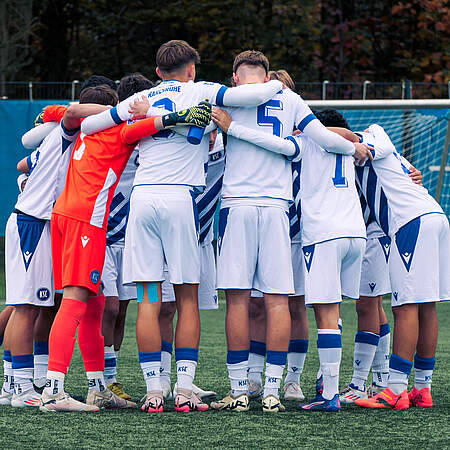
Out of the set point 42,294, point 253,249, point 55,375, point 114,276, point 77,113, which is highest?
point 77,113

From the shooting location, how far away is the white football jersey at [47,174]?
5.55 metres

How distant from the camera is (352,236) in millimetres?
5453

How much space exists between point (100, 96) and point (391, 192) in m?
1.85

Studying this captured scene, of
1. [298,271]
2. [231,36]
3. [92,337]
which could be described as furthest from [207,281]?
[231,36]

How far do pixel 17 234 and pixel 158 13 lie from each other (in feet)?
58.9

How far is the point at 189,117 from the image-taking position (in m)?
5.21

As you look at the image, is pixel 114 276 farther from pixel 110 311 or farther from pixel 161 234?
pixel 161 234

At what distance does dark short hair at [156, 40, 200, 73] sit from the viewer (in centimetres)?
543

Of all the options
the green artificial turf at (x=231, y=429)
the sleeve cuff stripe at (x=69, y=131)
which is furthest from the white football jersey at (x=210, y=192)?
the green artificial turf at (x=231, y=429)

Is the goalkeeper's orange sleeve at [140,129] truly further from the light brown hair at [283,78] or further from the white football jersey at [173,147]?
the light brown hair at [283,78]

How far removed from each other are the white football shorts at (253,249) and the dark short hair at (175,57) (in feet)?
2.91

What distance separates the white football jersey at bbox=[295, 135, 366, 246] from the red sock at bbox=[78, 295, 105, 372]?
1.29m

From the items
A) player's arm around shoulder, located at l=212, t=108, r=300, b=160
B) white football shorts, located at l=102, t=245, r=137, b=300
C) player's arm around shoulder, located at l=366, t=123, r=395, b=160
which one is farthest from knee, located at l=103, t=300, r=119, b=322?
player's arm around shoulder, located at l=366, t=123, r=395, b=160

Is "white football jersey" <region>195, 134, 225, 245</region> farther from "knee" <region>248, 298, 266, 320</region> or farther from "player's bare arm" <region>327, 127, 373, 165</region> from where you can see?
"player's bare arm" <region>327, 127, 373, 165</region>
